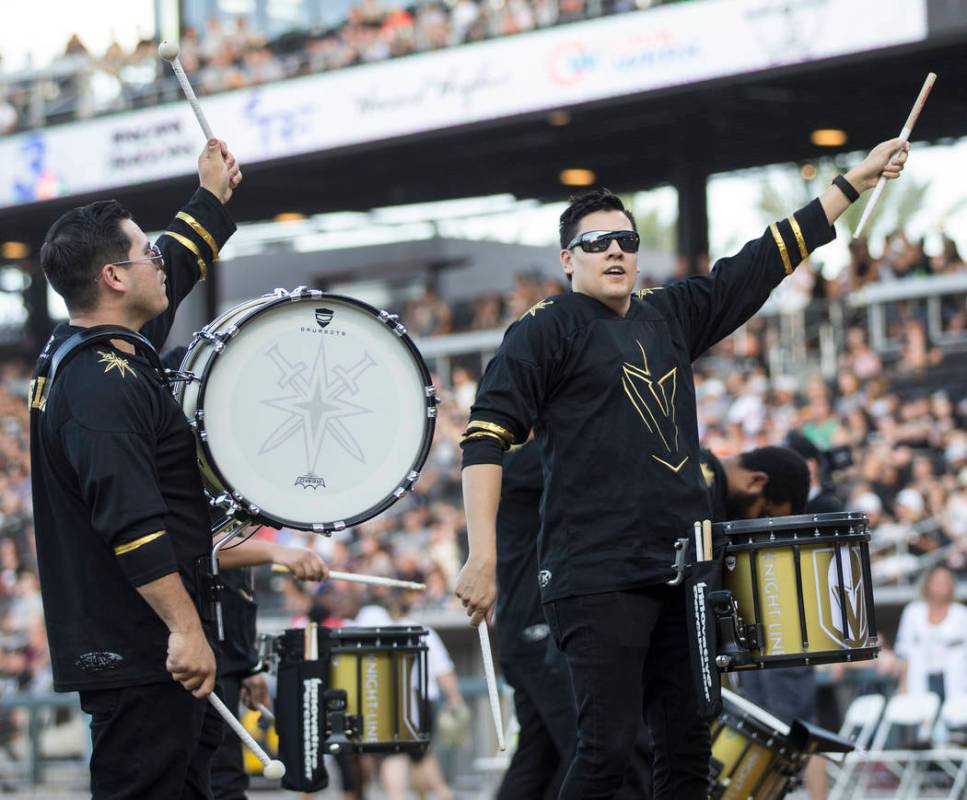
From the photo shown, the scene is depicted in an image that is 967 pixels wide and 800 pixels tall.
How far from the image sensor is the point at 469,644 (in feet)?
61.1

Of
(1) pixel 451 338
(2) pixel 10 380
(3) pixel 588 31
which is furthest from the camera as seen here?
(2) pixel 10 380

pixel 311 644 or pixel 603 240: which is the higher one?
pixel 603 240

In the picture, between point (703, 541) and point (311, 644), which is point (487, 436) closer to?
point (703, 541)

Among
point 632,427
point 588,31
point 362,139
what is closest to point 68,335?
point 632,427

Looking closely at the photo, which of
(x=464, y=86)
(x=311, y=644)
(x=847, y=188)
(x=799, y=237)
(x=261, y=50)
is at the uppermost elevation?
(x=261, y=50)

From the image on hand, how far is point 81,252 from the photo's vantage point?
5.18m

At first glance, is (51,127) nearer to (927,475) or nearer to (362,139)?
(362,139)

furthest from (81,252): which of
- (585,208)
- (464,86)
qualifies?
(464,86)

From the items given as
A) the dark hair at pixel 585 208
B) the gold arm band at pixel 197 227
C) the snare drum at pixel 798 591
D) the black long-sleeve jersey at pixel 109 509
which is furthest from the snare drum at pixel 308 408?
the snare drum at pixel 798 591

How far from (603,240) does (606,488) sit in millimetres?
826

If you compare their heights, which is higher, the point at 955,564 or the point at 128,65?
the point at 128,65

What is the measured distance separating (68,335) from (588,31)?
15494 mm

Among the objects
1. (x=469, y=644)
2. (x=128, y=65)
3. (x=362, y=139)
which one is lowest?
(x=469, y=644)

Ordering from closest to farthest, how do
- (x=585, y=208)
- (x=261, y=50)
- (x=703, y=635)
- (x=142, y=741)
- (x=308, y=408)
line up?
(x=142, y=741)
(x=703, y=635)
(x=308, y=408)
(x=585, y=208)
(x=261, y=50)
